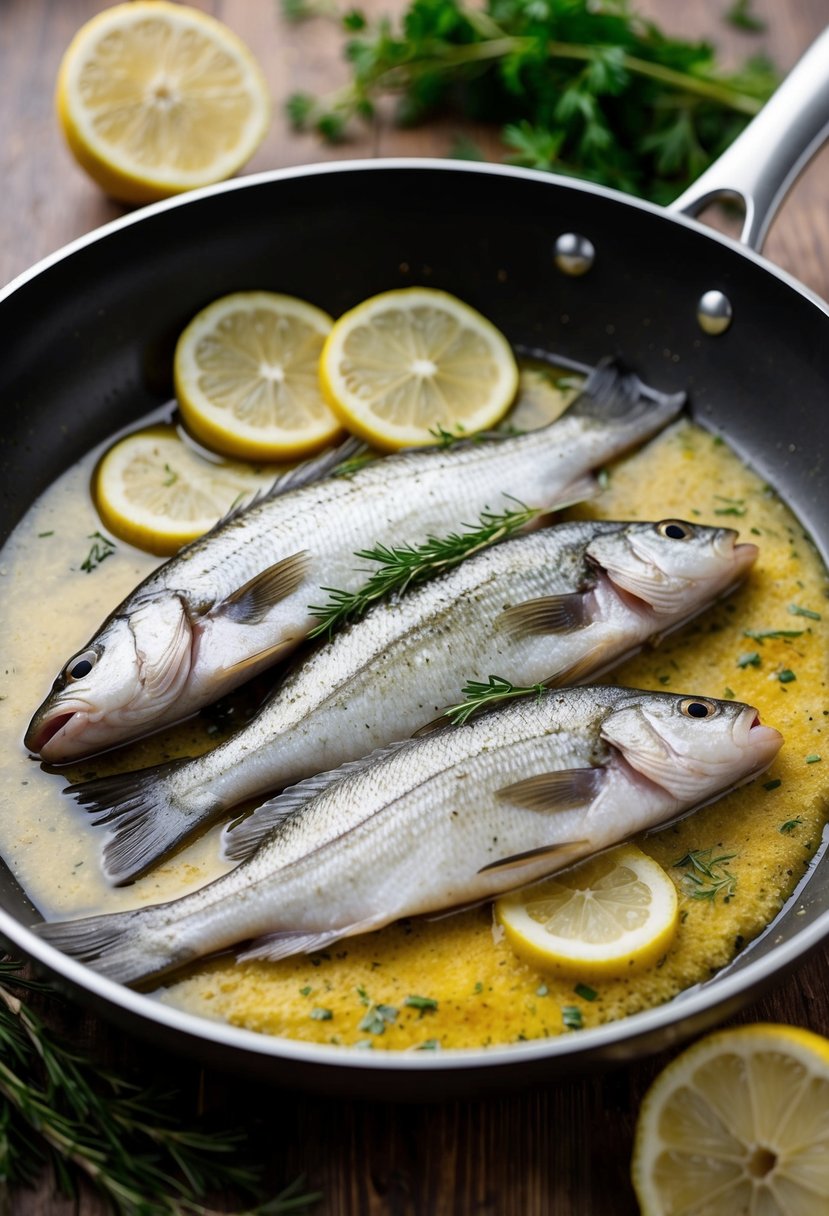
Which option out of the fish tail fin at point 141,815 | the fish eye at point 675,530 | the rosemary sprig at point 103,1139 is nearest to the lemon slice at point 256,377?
the fish eye at point 675,530

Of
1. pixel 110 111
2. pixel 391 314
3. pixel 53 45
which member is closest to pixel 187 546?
pixel 391 314

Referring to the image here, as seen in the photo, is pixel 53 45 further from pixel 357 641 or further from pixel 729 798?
pixel 729 798

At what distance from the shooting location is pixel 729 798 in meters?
3.39

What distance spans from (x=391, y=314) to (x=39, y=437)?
1267mm

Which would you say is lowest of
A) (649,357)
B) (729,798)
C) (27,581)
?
(27,581)

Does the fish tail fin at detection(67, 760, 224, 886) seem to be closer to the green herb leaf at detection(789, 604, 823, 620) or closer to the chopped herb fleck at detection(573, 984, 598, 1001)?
the chopped herb fleck at detection(573, 984, 598, 1001)

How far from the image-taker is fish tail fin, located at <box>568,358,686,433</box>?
13.8 feet

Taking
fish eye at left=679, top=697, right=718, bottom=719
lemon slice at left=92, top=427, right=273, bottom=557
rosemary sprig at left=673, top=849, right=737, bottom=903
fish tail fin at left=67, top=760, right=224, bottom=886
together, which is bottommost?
fish tail fin at left=67, top=760, right=224, bottom=886

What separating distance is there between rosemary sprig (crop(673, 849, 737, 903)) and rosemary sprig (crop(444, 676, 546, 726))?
590 mm

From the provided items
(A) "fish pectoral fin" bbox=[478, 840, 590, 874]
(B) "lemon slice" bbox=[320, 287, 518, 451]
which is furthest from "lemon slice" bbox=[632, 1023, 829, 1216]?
(B) "lemon slice" bbox=[320, 287, 518, 451]

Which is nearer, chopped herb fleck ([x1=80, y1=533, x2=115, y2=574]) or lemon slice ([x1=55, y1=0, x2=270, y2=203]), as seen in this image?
chopped herb fleck ([x1=80, y1=533, x2=115, y2=574])

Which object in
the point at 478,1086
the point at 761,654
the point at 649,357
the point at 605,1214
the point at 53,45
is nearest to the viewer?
the point at 478,1086

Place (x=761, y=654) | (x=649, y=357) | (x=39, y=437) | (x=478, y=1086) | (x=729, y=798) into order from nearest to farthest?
(x=478, y=1086)
(x=729, y=798)
(x=761, y=654)
(x=39, y=437)
(x=649, y=357)

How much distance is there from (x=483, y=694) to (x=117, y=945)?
1124 millimetres
